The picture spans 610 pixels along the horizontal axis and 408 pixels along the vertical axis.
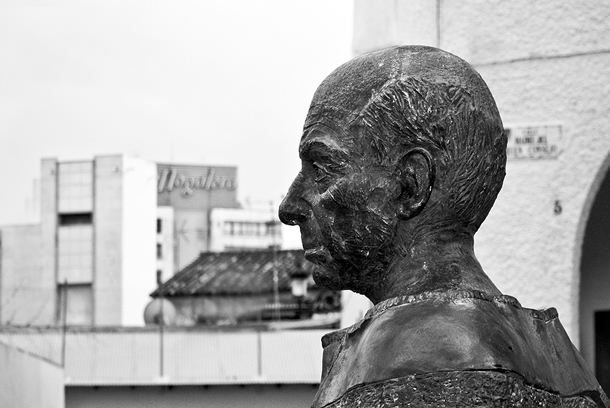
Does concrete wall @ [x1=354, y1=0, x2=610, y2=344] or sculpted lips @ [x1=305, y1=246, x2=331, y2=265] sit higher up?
concrete wall @ [x1=354, y1=0, x2=610, y2=344]

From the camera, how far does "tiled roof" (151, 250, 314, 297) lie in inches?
1640

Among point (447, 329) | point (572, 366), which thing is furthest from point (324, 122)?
point (572, 366)

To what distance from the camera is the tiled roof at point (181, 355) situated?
2588 cm

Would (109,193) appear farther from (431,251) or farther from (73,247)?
(431,251)

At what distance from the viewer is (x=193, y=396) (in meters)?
26.1

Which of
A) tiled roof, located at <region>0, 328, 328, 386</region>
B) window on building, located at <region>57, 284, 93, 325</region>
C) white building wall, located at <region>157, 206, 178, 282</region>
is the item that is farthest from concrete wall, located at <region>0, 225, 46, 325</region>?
tiled roof, located at <region>0, 328, 328, 386</region>

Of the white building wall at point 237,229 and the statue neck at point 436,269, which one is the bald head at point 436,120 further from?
the white building wall at point 237,229

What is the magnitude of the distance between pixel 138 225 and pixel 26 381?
152 feet

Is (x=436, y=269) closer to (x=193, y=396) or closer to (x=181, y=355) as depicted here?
(x=193, y=396)

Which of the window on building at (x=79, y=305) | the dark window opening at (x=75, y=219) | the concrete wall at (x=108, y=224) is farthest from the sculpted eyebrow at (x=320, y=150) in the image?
the dark window opening at (x=75, y=219)

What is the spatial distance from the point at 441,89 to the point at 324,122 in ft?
0.72

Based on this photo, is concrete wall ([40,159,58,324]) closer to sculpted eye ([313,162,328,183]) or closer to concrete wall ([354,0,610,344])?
concrete wall ([354,0,610,344])

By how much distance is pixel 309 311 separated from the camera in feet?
120

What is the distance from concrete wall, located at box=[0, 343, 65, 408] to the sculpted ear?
15.5 metres
